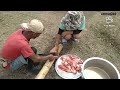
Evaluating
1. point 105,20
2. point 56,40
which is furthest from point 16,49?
point 105,20

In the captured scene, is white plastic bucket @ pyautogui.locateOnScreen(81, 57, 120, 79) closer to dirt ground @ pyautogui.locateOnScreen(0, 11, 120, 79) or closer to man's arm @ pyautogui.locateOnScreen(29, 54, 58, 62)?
dirt ground @ pyautogui.locateOnScreen(0, 11, 120, 79)

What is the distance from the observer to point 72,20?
348 centimetres

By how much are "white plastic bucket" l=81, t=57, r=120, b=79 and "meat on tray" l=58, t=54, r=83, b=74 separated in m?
0.14

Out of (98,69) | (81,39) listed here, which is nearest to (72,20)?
(81,39)

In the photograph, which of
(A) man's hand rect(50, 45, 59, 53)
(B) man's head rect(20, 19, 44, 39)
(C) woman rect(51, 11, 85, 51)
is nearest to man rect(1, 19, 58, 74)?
(B) man's head rect(20, 19, 44, 39)

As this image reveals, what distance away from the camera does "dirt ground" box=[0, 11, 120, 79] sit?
373cm

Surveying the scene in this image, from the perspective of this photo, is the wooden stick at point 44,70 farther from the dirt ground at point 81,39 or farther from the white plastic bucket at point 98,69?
the white plastic bucket at point 98,69

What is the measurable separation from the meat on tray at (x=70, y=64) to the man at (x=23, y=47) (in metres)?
0.18

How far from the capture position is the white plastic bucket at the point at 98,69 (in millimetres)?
3346

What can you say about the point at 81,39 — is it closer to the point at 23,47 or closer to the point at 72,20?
the point at 72,20

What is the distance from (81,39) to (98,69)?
0.67 metres

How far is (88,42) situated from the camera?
13.0 feet

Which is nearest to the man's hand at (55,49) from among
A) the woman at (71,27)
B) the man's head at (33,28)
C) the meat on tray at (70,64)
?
the woman at (71,27)

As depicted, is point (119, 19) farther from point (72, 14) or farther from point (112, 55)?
point (72, 14)
